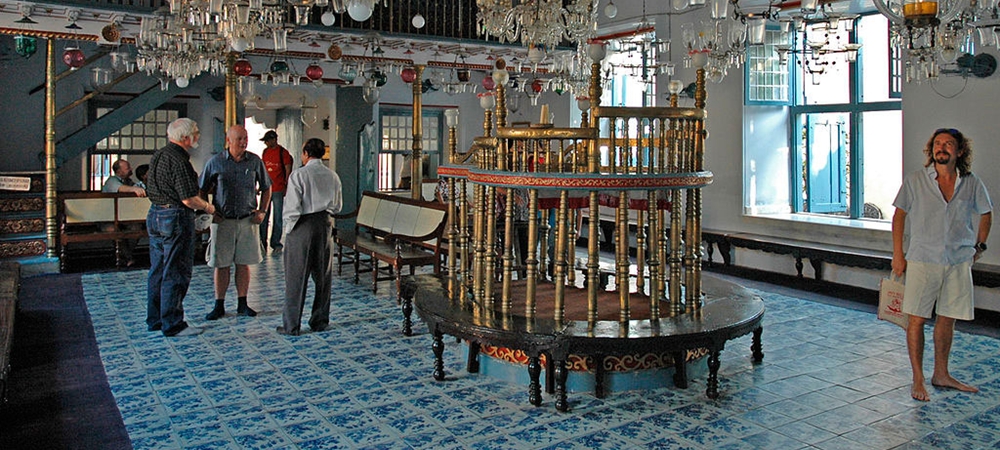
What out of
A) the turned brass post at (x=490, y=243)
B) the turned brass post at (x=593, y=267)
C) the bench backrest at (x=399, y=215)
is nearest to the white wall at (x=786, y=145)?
the bench backrest at (x=399, y=215)

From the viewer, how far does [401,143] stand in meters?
16.8

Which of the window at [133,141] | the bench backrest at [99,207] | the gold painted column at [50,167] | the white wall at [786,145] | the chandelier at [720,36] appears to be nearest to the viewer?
the chandelier at [720,36]

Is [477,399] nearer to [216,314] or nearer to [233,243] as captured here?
[233,243]

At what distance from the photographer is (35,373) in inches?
226

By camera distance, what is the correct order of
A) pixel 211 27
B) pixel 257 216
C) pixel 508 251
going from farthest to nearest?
pixel 211 27, pixel 257 216, pixel 508 251

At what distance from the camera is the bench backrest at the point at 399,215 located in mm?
8664

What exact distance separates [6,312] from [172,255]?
122 cm

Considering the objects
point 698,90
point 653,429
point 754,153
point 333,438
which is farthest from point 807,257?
point 333,438

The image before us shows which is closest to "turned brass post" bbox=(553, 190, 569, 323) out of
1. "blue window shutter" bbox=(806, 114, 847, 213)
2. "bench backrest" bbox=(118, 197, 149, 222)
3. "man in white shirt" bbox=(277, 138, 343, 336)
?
"man in white shirt" bbox=(277, 138, 343, 336)

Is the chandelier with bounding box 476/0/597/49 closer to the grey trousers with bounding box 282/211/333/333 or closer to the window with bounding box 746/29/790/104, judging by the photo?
the grey trousers with bounding box 282/211/333/333

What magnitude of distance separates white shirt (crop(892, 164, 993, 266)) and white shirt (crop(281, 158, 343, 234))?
4155mm

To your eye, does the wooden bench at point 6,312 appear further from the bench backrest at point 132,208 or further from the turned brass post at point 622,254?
the turned brass post at point 622,254

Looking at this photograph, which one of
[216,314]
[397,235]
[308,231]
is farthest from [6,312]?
[397,235]

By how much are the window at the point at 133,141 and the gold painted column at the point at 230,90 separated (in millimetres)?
2613
